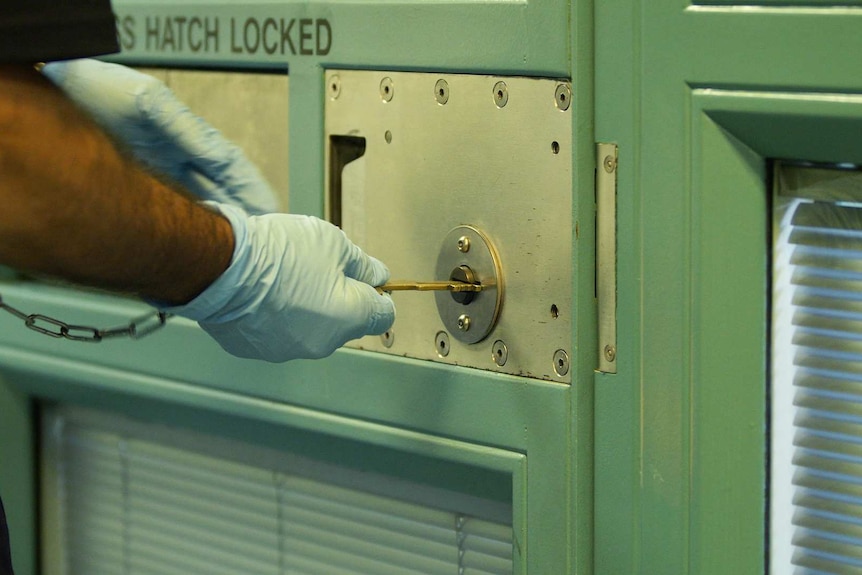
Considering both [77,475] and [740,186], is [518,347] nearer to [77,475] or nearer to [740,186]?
[740,186]

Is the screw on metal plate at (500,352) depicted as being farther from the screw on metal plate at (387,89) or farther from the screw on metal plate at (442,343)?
the screw on metal plate at (387,89)

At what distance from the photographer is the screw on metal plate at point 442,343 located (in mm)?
1367

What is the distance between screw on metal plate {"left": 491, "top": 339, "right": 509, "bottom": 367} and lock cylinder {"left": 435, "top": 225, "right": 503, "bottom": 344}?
2 centimetres

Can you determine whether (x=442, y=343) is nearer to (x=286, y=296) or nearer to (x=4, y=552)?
(x=286, y=296)

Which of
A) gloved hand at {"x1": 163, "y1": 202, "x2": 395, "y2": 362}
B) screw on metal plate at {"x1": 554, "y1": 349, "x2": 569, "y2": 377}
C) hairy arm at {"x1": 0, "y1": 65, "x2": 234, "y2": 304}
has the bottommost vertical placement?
screw on metal plate at {"x1": 554, "y1": 349, "x2": 569, "y2": 377}

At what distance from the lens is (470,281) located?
1325 mm

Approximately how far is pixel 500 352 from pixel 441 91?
1.01 feet

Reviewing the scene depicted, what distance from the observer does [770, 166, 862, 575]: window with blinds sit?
109cm

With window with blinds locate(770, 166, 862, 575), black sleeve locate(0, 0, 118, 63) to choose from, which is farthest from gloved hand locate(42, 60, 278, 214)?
window with blinds locate(770, 166, 862, 575)

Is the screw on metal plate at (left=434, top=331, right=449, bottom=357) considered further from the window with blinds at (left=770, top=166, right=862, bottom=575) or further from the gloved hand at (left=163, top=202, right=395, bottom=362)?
the window with blinds at (left=770, top=166, right=862, bottom=575)

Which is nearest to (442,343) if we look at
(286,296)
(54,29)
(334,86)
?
(286,296)

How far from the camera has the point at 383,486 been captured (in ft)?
5.02

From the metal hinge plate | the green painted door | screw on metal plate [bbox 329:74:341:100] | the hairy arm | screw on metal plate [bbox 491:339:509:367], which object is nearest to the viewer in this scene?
the hairy arm

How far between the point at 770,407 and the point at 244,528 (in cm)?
87
